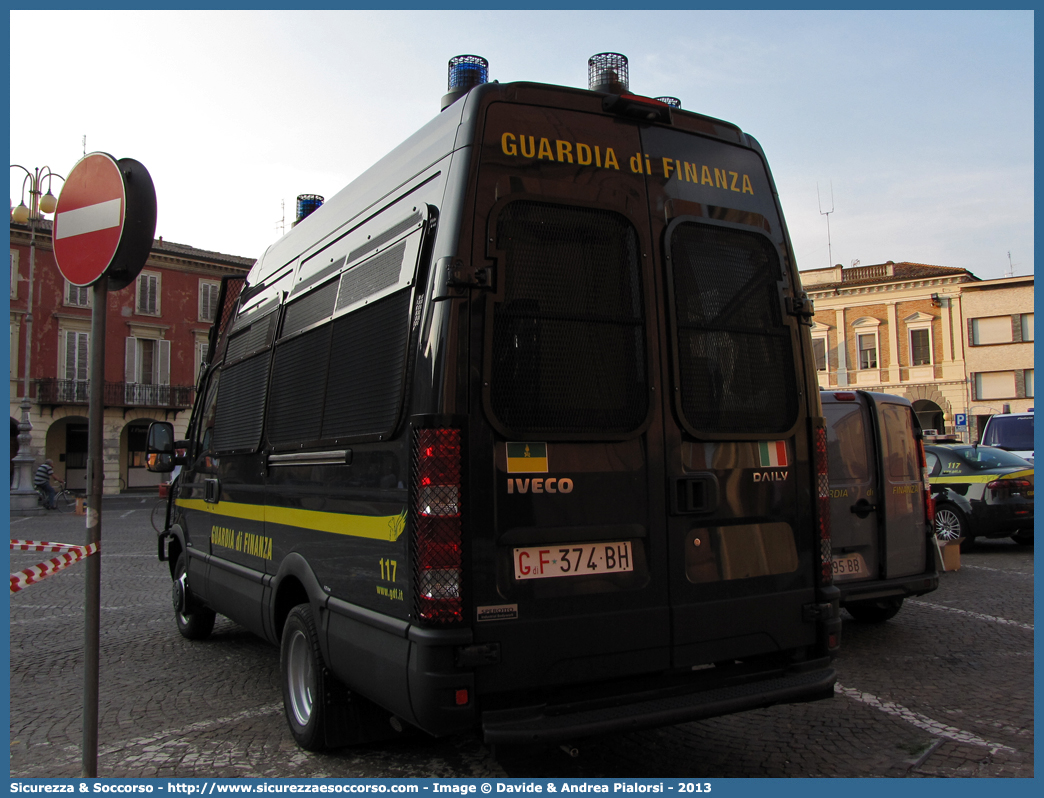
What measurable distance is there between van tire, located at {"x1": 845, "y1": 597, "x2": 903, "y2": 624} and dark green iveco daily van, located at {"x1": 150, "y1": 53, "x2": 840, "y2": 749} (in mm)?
3683

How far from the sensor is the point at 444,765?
388 centimetres

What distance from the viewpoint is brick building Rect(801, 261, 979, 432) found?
4031 cm

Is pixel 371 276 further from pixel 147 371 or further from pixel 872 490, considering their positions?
pixel 147 371

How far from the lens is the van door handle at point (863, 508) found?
6.45 meters

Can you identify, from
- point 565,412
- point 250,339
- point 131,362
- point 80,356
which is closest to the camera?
point 565,412

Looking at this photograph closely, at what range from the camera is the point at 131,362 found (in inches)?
1491

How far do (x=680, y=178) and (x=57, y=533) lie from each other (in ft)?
54.3

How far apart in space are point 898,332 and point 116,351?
36223 millimetres

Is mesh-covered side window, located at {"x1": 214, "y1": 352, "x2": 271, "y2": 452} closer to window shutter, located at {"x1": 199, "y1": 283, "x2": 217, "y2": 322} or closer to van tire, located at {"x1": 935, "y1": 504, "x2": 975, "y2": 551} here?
van tire, located at {"x1": 935, "y1": 504, "x2": 975, "y2": 551}

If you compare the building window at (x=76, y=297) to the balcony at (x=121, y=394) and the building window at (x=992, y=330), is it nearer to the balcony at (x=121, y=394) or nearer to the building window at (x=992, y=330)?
the balcony at (x=121, y=394)

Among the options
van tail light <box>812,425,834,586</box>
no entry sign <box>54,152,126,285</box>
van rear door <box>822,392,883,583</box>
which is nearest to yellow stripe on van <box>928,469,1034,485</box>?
van rear door <box>822,392,883,583</box>

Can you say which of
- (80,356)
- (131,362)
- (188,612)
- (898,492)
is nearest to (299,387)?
(188,612)

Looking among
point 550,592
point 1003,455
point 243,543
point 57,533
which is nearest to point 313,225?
point 243,543

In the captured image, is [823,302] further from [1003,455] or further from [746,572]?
[746,572]
